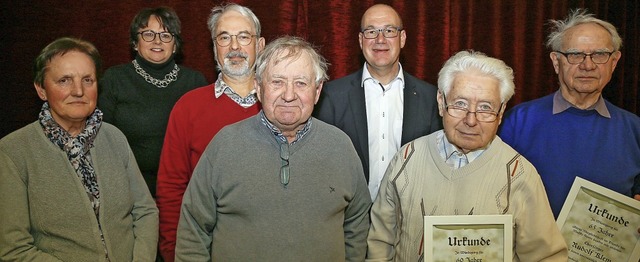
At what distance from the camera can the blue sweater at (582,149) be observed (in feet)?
8.42

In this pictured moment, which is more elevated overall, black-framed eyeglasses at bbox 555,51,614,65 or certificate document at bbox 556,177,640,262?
black-framed eyeglasses at bbox 555,51,614,65

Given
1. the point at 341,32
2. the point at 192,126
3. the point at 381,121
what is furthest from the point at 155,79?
the point at 341,32

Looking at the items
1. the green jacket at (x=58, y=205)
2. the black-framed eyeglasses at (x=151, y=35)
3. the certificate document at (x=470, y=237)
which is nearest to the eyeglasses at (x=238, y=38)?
the black-framed eyeglasses at (x=151, y=35)

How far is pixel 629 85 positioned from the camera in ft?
14.5

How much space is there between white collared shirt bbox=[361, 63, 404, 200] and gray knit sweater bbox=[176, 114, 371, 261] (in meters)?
0.69

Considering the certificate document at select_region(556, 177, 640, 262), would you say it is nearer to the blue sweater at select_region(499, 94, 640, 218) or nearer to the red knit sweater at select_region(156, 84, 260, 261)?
the blue sweater at select_region(499, 94, 640, 218)

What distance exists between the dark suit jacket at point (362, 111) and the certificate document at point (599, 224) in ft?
2.67

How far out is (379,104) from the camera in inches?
114

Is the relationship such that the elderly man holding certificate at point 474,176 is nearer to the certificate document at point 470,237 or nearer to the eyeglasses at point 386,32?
the certificate document at point 470,237

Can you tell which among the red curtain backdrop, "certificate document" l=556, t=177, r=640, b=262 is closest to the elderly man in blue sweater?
"certificate document" l=556, t=177, r=640, b=262

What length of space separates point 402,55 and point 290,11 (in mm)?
989

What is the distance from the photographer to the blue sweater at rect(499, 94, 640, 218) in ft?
8.42

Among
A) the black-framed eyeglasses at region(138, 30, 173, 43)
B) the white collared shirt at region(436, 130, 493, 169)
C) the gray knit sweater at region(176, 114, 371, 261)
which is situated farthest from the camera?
the black-framed eyeglasses at region(138, 30, 173, 43)

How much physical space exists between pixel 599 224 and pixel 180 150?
80.6 inches
